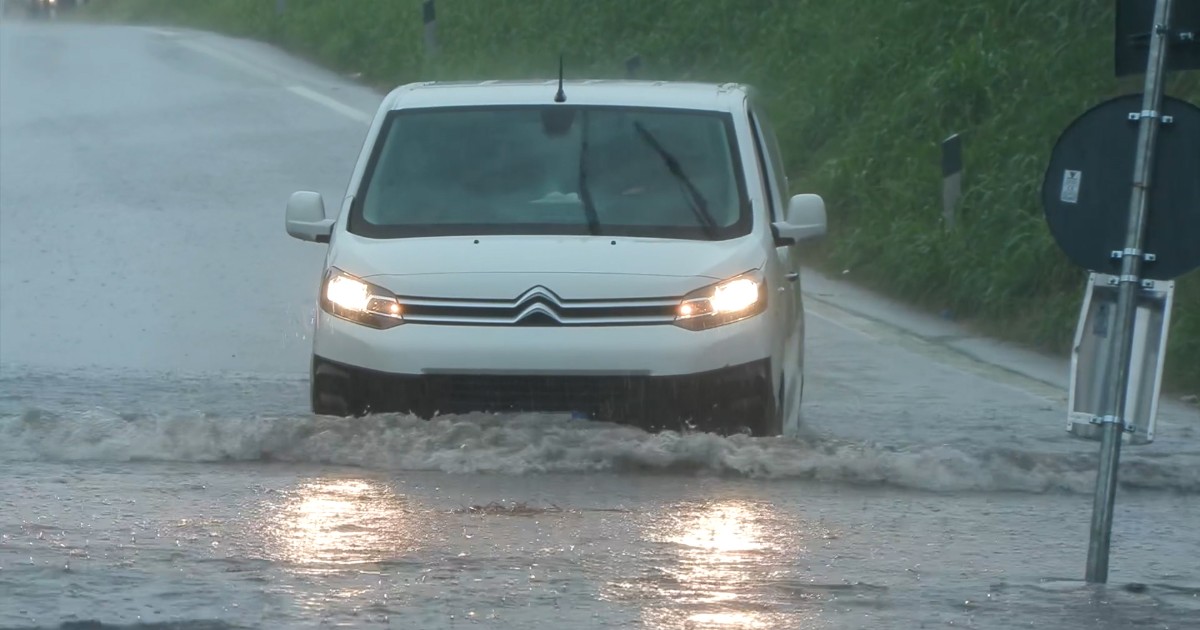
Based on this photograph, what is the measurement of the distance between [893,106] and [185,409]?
30.8ft

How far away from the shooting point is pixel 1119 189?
5527 millimetres

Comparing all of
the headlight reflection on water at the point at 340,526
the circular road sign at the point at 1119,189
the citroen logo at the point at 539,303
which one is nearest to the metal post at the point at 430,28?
the citroen logo at the point at 539,303

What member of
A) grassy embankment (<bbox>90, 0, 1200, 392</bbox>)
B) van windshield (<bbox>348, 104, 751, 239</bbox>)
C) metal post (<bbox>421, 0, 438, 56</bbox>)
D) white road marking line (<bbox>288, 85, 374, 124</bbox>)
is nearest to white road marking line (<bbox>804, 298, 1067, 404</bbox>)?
grassy embankment (<bbox>90, 0, 1200, 392</bbox>)

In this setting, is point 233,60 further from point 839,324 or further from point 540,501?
point 540,501

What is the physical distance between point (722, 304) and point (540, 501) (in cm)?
109

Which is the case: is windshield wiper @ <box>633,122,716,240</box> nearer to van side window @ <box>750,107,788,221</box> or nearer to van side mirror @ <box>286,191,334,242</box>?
van side window @ <box>750,107,788,221</box>

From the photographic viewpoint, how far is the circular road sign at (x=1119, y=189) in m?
5.46

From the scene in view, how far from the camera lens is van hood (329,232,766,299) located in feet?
24.1

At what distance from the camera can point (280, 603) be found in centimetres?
532

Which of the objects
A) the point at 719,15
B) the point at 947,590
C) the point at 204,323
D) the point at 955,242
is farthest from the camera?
the point at 719,15

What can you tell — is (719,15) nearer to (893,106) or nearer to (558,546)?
(893,106)

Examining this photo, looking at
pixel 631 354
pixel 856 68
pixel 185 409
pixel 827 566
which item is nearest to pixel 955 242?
pixel 856 68

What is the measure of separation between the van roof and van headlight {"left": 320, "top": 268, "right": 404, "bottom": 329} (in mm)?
1152

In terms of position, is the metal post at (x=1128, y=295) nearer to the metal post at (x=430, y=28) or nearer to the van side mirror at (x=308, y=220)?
the van side mirror at (x=308, y=220)
